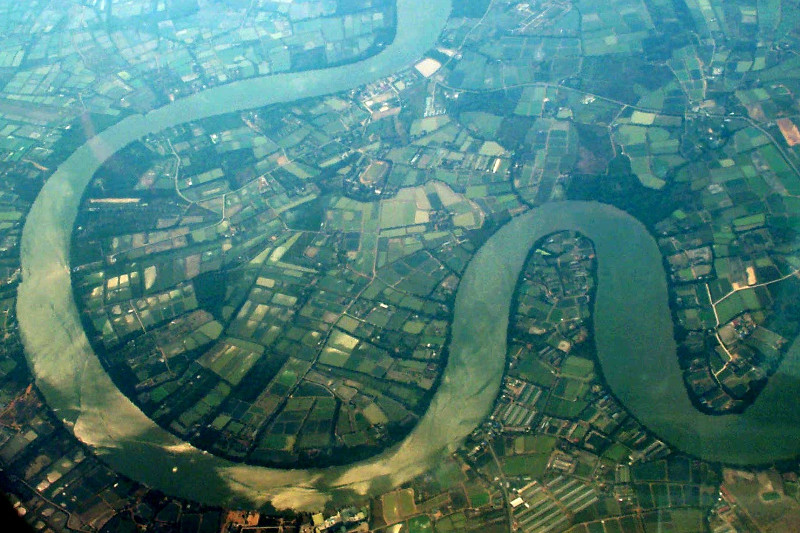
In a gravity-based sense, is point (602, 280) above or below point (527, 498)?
above

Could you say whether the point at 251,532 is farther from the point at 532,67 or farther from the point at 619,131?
the point at 532,67

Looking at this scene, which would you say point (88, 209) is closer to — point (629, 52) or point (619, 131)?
point (619, 131)

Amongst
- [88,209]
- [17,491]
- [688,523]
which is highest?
[88,209]

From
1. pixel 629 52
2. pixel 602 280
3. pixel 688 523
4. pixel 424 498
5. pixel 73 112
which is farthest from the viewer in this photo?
pixel 73 112

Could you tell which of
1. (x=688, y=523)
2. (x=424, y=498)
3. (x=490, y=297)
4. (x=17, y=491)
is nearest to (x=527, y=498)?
(x=424, y=498)

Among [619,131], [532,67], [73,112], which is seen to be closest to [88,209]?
[73,112]

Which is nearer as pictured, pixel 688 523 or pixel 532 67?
pixel 688 523

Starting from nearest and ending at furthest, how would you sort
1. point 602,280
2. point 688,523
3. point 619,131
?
1. point 688,523
2. point 602,280
3. point 619,131
